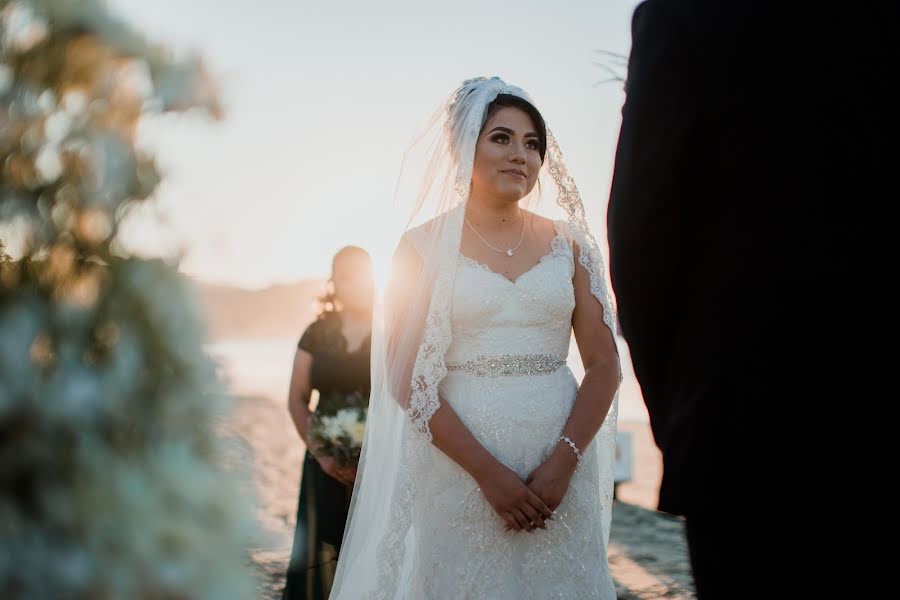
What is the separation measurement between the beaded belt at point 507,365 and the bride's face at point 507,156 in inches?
26.1

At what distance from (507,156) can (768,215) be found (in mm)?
1771

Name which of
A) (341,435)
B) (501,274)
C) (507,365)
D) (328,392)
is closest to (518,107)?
(501,274)

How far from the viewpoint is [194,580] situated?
18.8 inches

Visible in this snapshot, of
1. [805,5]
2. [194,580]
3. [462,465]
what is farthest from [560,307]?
[194,580]

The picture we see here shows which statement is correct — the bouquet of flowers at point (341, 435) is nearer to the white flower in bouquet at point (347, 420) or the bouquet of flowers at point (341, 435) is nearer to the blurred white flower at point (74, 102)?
the white flower in bouquet at point (347, 420)

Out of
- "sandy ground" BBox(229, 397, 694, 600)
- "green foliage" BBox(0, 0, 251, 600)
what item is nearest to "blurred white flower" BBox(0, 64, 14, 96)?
"green foliage" BBox(0, 0, 251, 600)

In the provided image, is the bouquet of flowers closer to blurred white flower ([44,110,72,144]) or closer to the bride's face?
the bride's face

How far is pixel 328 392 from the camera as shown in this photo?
476 cm

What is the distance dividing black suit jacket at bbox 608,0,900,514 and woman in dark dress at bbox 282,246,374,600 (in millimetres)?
3043

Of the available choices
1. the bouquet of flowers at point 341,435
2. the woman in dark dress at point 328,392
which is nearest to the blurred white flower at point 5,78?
the bouquet of flowers at point 341,435

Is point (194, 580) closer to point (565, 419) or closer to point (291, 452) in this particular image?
point (565, 419)

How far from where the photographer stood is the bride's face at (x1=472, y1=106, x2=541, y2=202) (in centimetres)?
319

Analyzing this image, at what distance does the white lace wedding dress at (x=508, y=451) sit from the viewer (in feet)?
9.47

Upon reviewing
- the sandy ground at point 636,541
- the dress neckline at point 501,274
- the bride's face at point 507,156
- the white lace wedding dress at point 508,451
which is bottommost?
the sandy ground at point 636,541
